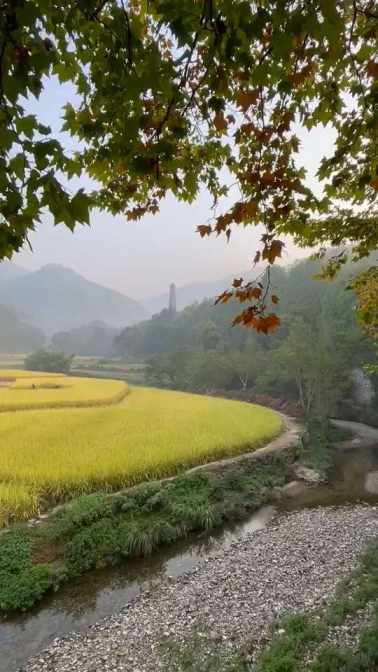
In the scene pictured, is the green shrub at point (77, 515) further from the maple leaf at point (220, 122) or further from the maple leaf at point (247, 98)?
the maple leaf at point (247, 98)

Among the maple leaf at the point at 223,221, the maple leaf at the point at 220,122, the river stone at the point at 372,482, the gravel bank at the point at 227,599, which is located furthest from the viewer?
the river stone at the point at 372,482

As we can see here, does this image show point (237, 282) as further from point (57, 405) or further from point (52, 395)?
point (52, 395)

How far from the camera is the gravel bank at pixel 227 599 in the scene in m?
4.05

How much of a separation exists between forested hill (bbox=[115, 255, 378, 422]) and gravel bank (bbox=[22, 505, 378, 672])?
518 cm

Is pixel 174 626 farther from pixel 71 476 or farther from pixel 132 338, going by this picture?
pixel 132 338

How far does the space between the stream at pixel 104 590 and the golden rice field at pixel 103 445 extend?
7.27 ft

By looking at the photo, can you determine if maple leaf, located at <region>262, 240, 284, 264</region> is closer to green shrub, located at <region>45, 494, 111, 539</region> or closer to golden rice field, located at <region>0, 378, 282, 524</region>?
green shrub, located at <region>45, 494, 111, 539</region>

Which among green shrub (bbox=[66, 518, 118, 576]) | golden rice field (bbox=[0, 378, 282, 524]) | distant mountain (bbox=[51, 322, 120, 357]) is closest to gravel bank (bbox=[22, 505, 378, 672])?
green shrub (bbox=[66, 518, 118, 576])

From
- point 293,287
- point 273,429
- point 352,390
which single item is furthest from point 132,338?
point 273,429

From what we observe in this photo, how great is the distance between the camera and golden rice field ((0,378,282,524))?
7.93 meters

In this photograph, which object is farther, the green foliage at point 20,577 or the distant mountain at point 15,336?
the distant mountain at point 15,336

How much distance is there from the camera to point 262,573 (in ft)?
18.4

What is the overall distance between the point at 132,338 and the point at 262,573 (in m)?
54.8

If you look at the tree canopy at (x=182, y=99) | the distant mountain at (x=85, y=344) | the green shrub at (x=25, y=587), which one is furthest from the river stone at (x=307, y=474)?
the distant mountain at (x=85, y=344)
